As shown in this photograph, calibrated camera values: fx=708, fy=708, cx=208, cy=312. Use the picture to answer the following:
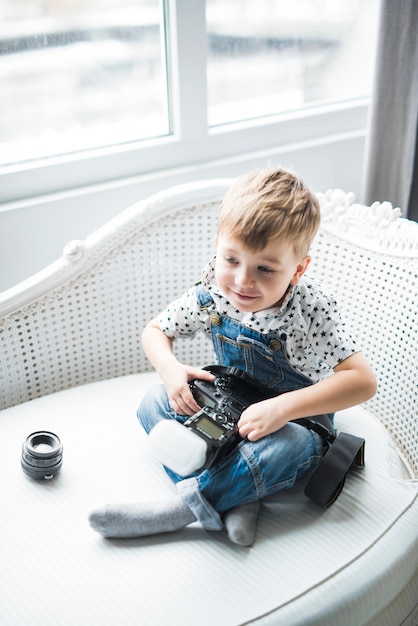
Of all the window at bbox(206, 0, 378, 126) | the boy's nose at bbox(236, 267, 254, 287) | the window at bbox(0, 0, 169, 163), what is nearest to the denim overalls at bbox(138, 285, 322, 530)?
the boy's nose at bbox(236, 267, 254, 287)

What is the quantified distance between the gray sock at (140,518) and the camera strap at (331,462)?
20 centimetres

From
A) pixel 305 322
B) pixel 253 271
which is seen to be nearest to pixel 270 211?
pixel 253 271

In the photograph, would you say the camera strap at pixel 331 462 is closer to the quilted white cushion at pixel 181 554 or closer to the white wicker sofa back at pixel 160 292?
the quilted white cushion at pixel 181 554

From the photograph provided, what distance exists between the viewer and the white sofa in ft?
3.15

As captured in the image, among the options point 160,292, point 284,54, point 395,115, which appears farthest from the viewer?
point 284,54

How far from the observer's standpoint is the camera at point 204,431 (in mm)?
1047

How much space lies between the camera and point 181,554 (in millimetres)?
1015

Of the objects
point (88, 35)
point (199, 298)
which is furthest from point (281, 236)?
point (88, 35)

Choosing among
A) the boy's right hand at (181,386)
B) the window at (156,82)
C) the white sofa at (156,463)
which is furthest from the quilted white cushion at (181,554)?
the window at (156,82)

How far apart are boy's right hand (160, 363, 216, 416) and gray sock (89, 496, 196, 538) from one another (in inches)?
5.9

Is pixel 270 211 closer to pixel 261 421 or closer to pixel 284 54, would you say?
pixel 261 421

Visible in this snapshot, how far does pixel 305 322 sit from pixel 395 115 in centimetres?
→ 65

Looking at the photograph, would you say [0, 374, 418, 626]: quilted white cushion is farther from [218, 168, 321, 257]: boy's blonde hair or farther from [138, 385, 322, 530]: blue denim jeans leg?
[218, 168, 321, 257]: boy's blonde hair

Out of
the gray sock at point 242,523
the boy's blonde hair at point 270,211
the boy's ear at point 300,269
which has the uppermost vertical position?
the boy's blonde hair at point 270,211
